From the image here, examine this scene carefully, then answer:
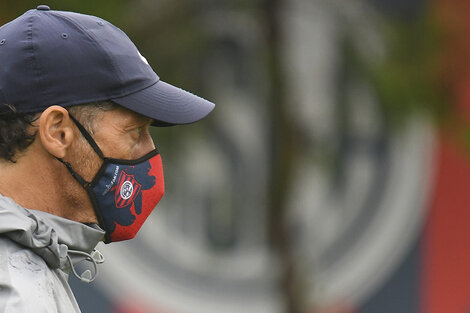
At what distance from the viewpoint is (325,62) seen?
668cm

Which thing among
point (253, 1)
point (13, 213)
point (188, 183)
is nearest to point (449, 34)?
point (253, 1)

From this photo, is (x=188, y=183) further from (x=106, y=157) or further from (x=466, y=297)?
(x=106, y=157)

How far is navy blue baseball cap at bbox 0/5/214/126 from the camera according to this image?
1773 millimetres

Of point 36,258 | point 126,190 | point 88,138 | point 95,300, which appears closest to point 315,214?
point 95,300

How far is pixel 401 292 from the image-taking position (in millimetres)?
6875

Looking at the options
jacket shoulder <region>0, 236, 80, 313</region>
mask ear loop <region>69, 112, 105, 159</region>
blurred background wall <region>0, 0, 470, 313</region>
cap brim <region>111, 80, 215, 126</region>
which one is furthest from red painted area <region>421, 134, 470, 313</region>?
jacket shoulder <region>0, 236, 80, 313</region>

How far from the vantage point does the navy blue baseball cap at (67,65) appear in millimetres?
1773

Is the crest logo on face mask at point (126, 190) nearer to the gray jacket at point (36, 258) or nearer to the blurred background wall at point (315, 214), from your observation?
the gray jacket at point (36, 258)

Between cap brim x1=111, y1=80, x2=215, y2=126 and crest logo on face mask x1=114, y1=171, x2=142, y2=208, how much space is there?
0.43 ft

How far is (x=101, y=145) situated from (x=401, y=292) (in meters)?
5.30

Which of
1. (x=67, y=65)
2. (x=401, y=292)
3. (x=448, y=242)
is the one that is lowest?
(x=401, y=292)

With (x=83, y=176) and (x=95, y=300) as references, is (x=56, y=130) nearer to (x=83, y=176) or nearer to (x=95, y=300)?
(x=83, y=176)

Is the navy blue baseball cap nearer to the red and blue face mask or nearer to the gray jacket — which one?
the red and blue face mask

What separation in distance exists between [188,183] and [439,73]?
7.55 ft
